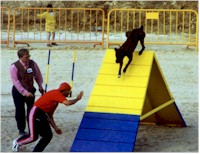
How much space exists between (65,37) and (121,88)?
1141 cm

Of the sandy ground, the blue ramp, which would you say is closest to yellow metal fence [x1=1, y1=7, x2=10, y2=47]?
the sandy ground

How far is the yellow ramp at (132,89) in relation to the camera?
366 inches

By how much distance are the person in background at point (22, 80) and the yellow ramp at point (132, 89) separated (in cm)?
107

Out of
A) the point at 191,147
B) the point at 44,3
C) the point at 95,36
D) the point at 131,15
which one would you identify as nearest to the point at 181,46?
the point at 95,36

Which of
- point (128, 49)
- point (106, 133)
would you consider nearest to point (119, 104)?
point (106, 133)

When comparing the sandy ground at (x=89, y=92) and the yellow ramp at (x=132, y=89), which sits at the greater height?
the yellow ramp at (x=132, y=89)

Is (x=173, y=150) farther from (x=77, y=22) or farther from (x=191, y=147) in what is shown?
→ (x=77, y=22)

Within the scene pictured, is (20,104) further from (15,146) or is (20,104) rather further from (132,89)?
(132,89)

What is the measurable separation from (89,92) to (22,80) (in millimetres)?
4507

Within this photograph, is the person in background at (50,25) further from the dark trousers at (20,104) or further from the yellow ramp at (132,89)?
the dark trousers at (20,104)

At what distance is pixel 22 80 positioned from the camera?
9.94 meters

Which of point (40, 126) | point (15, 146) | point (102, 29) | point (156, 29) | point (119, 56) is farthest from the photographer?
point (156, 29)

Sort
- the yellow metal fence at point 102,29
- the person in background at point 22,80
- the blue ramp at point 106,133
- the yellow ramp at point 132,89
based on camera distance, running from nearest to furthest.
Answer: the blue ramp at point 106,133, the yellow ramp at point 132,89, the person in background at point 22,80, the yellow metal fence at point 102,29

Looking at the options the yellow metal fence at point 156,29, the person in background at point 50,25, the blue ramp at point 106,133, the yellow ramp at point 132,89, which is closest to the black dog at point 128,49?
the yellow ramp at point 132,89
